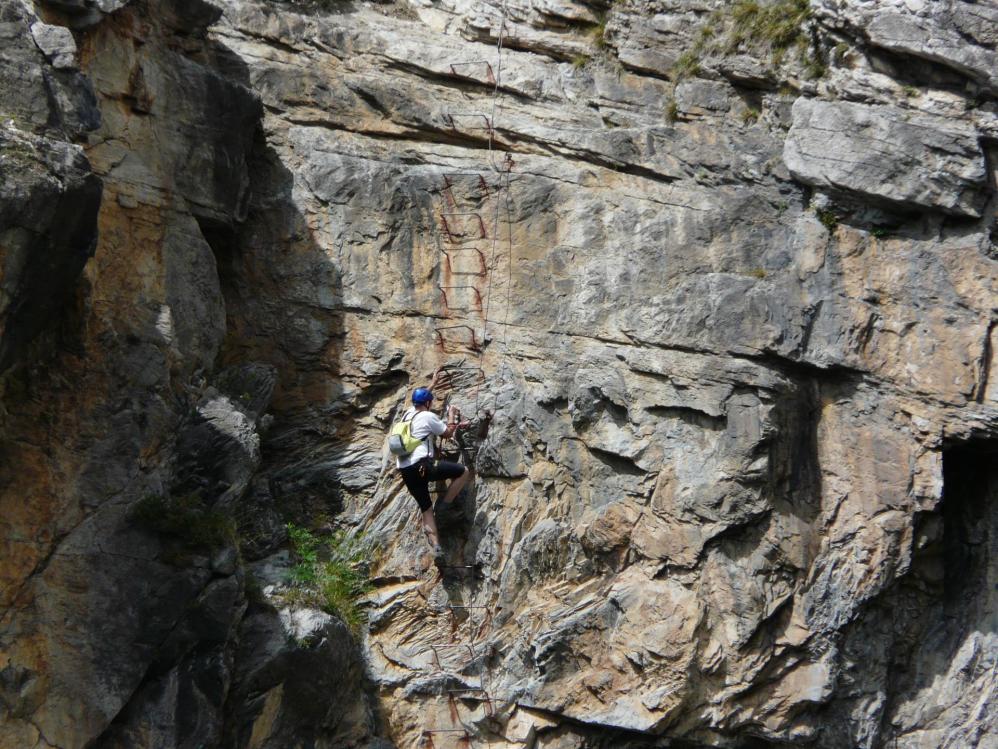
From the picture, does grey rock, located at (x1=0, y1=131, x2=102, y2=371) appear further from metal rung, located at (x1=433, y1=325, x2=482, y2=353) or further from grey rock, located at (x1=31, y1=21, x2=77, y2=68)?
metal rung, located at (x1=433, y1=325, x2=482, y2=353)

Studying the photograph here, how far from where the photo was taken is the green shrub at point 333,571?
43.9 feet

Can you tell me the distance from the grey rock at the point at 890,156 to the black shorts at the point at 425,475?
17.8ft

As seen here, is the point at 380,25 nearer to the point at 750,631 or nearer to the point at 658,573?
the point at 658,573

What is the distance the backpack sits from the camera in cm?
1320

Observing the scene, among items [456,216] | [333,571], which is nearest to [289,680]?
[333,571]

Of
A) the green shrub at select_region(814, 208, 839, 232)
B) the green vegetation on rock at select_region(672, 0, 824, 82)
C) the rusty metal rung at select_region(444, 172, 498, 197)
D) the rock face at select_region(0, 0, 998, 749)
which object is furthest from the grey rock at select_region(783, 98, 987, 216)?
the rusty metal rung at select_region(444, 172, 498, 197)

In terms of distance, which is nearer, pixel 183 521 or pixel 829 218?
pixel 183 521

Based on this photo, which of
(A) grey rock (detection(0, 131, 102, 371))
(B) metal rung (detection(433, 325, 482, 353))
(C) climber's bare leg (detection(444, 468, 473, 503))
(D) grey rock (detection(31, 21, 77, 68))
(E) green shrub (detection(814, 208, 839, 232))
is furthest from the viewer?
(B) metal rung (detection(433, 325, 482, 353))

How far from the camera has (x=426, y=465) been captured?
13297 mm

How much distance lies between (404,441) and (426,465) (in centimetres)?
38

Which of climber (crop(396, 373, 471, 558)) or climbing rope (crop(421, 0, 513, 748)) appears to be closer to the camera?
climber (crop(396, 373, 471, 558))

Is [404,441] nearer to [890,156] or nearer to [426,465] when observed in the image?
[426,465]

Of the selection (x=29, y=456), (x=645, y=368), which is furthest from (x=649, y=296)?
(x=29, y=456)

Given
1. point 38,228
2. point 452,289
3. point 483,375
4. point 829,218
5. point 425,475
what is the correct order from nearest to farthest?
point 38,228 → point 425,475 → point 829,218 → point 483,375 → point 452,289
